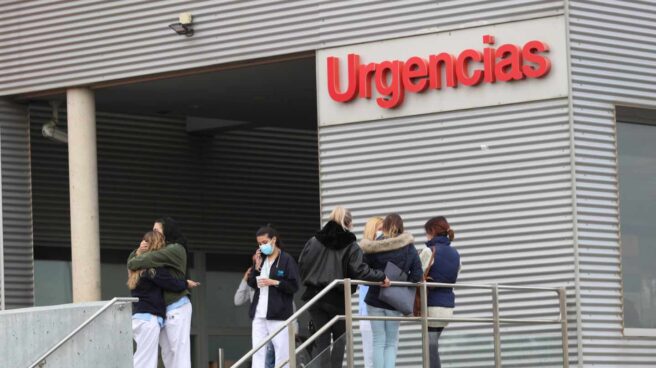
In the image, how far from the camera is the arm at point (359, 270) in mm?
14086

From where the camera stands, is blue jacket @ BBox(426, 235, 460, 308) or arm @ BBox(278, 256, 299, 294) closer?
blue jacket @ BBox(426, 235, 460, 308)

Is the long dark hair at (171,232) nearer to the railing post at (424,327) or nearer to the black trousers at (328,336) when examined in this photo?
the black trousers at (328,336)

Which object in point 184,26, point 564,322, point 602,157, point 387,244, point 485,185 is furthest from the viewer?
point 184,26

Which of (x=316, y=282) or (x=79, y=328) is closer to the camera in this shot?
(x=316, y=282)

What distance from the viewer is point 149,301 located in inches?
613

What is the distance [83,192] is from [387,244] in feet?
24.9

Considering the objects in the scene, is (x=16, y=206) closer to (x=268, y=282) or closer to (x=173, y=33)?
(x=173, y=33)

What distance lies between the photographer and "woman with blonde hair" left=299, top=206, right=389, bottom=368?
1420 cm

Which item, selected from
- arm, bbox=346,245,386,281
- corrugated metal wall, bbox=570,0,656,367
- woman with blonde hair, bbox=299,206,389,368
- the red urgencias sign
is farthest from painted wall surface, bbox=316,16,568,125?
arm, bbox=346,245,386,281

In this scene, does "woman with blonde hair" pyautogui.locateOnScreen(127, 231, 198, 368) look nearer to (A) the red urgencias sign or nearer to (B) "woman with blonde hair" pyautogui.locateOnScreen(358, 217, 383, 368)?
(B) "woman with blonde hair" pyautogui.locateOnScreen(358, 217, 383, 368)

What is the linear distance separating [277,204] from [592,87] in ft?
33.5

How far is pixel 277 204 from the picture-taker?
26.3m

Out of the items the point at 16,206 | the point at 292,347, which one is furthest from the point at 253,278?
the point at 16,206

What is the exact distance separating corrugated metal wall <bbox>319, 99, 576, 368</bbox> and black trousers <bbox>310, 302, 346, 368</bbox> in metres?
2.20
